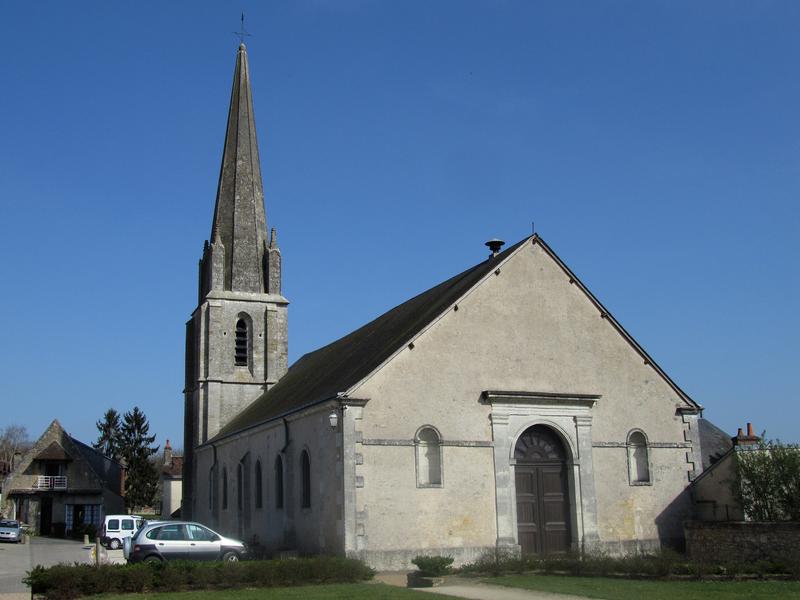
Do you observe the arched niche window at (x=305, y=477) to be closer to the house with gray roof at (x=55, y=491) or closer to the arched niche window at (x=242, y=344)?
the arched niche window at (x=242, y=344)

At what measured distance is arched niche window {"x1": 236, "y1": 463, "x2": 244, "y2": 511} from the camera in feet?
99.2

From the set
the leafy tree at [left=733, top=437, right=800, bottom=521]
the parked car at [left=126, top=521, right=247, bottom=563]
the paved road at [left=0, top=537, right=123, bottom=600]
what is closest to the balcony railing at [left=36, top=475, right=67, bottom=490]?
the paved road at [left=0, top=537, right=123, bottom=600]

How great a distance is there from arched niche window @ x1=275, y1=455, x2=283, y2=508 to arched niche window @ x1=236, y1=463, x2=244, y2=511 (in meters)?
4.22

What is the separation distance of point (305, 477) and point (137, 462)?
53.7 meters

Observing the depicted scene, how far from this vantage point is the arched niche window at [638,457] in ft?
79.3

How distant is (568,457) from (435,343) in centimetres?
495

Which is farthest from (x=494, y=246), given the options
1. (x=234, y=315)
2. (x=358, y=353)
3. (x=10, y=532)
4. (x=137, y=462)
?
(x=137, y=462)

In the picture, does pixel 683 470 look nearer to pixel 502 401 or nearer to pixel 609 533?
pixel 609 533

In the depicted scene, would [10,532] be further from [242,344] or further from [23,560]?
[242,344]

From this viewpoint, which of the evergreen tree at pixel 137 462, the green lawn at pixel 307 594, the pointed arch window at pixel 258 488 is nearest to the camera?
the green lawn at pixel 307 594

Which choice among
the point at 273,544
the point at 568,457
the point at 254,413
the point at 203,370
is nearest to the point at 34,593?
the point at 273,544

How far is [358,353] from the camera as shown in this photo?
86.3ft

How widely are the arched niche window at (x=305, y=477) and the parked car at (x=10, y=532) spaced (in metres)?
25.6

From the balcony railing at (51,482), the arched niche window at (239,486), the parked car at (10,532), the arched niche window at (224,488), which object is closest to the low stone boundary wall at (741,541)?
the arched niche window at (239,486)
